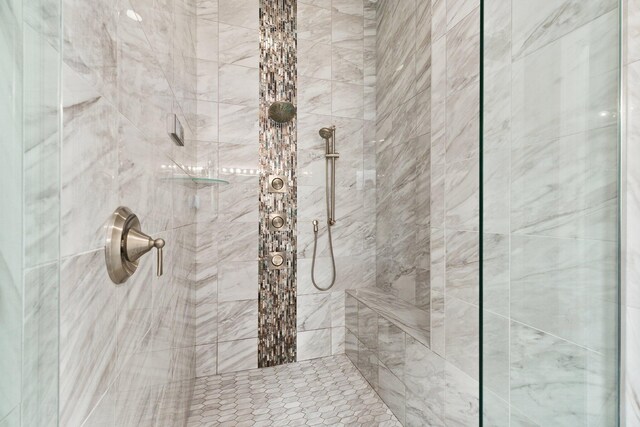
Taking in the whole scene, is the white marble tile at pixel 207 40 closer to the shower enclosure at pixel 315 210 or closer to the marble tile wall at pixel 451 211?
the shower enclosure at pixel 315 210

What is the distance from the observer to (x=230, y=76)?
83.4 inches

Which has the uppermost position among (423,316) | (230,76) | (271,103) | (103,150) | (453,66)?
(230,76)

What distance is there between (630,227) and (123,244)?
1000mm

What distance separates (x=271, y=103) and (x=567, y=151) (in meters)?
1.92

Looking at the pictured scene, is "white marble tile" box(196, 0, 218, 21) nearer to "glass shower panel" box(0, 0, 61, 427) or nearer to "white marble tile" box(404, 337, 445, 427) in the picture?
"glass shower panel" box(0, 0, 61, 427)

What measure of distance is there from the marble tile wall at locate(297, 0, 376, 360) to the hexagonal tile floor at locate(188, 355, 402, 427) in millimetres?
256

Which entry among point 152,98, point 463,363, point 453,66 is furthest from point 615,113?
point 152,98

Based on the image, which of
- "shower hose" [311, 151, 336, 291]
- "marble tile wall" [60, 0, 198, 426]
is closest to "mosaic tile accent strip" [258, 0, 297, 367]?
"shower hose" [311, 151, 336, 291]

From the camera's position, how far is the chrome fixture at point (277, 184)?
218 cm

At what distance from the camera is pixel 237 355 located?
2133mm

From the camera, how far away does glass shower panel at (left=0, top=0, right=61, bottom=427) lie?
0.79ft

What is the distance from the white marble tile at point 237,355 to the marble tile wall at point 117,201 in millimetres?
794

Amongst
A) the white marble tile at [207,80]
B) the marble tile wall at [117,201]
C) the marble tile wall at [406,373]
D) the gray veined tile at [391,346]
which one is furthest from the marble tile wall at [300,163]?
the marble tile wall at [117,201]

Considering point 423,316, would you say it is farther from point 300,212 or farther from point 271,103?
point 271,103
